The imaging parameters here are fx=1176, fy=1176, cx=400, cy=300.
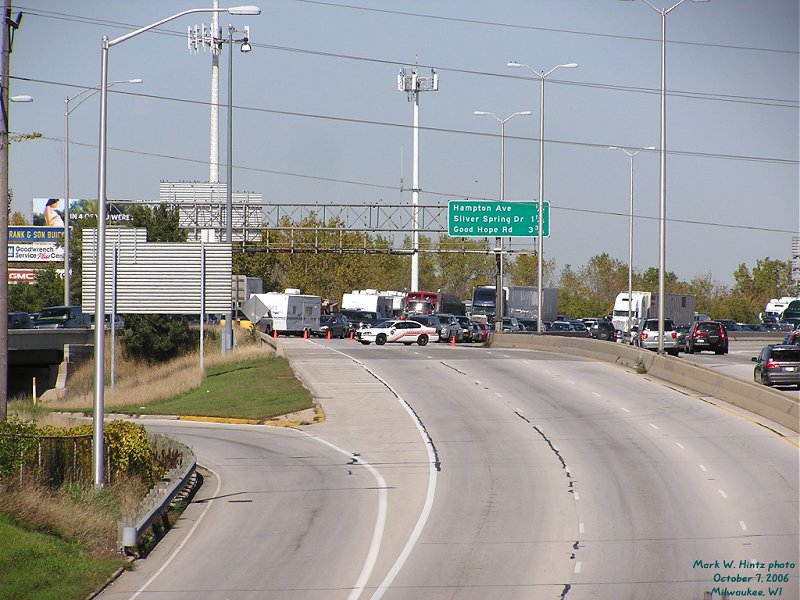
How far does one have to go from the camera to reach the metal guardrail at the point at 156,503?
59.2ft

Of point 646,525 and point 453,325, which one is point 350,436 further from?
point 453,325

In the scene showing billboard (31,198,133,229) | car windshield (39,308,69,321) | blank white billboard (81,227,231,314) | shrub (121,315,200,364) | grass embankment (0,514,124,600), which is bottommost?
grass embankment (0,514,124,600)

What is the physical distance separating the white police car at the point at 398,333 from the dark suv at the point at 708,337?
14.8 metres

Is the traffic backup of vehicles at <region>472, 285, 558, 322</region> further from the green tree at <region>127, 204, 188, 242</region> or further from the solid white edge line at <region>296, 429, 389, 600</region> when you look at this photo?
the solid white edge line at <region>296, 429, 389, 600</region>

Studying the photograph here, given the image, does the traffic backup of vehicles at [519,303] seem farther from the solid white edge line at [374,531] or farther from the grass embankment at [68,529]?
the solid white edge line at [374,531]

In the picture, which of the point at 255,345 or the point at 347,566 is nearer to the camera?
the point at 347,566

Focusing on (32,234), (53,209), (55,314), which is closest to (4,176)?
(55,314)

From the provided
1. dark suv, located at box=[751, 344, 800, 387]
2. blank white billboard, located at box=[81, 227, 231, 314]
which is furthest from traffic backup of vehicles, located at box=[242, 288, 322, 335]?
dark suv, located at box=[751, 344, 800, 387]

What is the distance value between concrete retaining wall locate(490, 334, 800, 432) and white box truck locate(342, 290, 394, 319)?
3124 cm

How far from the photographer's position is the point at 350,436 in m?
32.4

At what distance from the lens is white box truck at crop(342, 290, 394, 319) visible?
92.8 metres

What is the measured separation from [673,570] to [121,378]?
48.6m

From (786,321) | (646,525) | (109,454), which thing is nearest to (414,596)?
(646,525)

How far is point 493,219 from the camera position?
221ft
